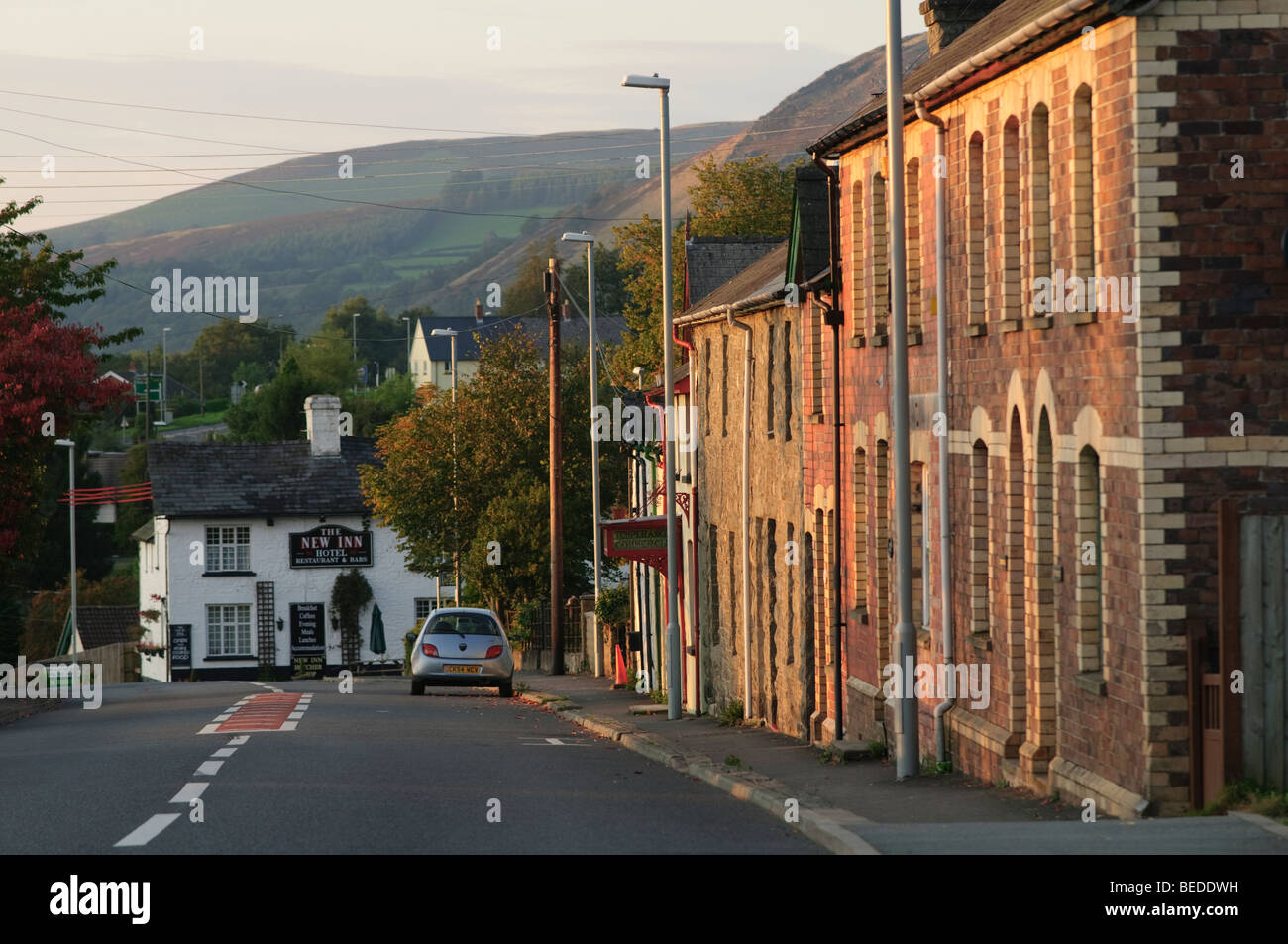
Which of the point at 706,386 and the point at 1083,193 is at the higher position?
the point at 1083,193

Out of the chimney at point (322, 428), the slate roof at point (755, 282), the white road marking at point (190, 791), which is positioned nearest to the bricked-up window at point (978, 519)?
the white road marking at point (190, 791)

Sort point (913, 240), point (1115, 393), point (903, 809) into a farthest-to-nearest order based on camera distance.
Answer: point (913, 240) → point (903, 809) → point (1115, 393)

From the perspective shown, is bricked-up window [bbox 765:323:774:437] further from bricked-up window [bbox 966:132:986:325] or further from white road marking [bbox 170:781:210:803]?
white road marking [bbox 170:781:210:803]

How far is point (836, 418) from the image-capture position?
2173 centimetres

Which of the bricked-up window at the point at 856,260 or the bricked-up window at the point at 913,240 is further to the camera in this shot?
the bricked-up window at the point at 856,260

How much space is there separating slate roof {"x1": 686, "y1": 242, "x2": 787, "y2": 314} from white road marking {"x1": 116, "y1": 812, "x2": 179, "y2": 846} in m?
14.0

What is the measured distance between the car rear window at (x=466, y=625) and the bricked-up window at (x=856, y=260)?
12.8 m

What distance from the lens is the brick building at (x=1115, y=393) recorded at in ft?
39.7

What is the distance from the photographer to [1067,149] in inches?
545

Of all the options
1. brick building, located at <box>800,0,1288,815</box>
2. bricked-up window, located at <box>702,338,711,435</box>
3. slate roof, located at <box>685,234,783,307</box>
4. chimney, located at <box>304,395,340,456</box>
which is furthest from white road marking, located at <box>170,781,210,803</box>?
chimney, located at <box>304,395,340,456</box>

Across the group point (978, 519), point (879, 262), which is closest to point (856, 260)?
point (879, 262)

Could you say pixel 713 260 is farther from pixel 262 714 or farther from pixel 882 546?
pixel 882 546

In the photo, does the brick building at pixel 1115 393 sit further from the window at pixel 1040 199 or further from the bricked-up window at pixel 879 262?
the bricked-up window at pixel 879 262

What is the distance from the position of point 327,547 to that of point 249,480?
402 cm
